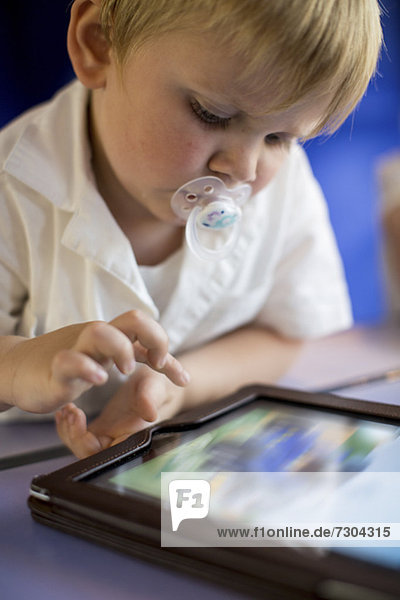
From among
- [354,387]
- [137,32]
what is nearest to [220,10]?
[137,32]

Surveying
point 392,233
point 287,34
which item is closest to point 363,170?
point 392,233

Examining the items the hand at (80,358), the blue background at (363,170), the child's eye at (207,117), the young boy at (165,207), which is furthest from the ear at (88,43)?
the blue background at (363,170)

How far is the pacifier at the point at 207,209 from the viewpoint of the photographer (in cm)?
51

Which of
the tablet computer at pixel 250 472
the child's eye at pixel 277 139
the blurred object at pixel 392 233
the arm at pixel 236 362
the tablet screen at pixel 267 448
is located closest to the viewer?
the tablet computer at pixel 250 472

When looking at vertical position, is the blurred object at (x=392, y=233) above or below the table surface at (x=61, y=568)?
above

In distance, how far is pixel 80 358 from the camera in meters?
0.37

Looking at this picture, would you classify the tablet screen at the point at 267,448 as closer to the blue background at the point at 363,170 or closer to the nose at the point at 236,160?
the nose at the point at 236,160

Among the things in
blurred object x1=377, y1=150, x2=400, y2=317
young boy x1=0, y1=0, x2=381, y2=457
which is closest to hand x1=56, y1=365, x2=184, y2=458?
young boy x1=0, y1=0, x2=381, y2=457

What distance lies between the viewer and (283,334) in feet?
2.56

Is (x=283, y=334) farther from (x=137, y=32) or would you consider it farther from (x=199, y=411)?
(x=137, y=32)

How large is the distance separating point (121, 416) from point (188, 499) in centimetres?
18

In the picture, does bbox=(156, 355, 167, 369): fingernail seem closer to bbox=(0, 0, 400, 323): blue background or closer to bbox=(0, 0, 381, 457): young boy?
bbox=(0, 0, 381, 457): young boy

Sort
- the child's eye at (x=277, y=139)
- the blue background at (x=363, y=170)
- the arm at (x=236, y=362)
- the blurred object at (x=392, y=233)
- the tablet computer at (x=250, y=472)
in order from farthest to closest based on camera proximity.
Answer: the blue background at (x=363, y=170), the blurred object at (x=392, y=233), the arm at (x=236, y=362), the child's eye at (x=277, y=139), the tablet computer at (x=250, y=472)

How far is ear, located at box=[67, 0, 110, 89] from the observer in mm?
505
